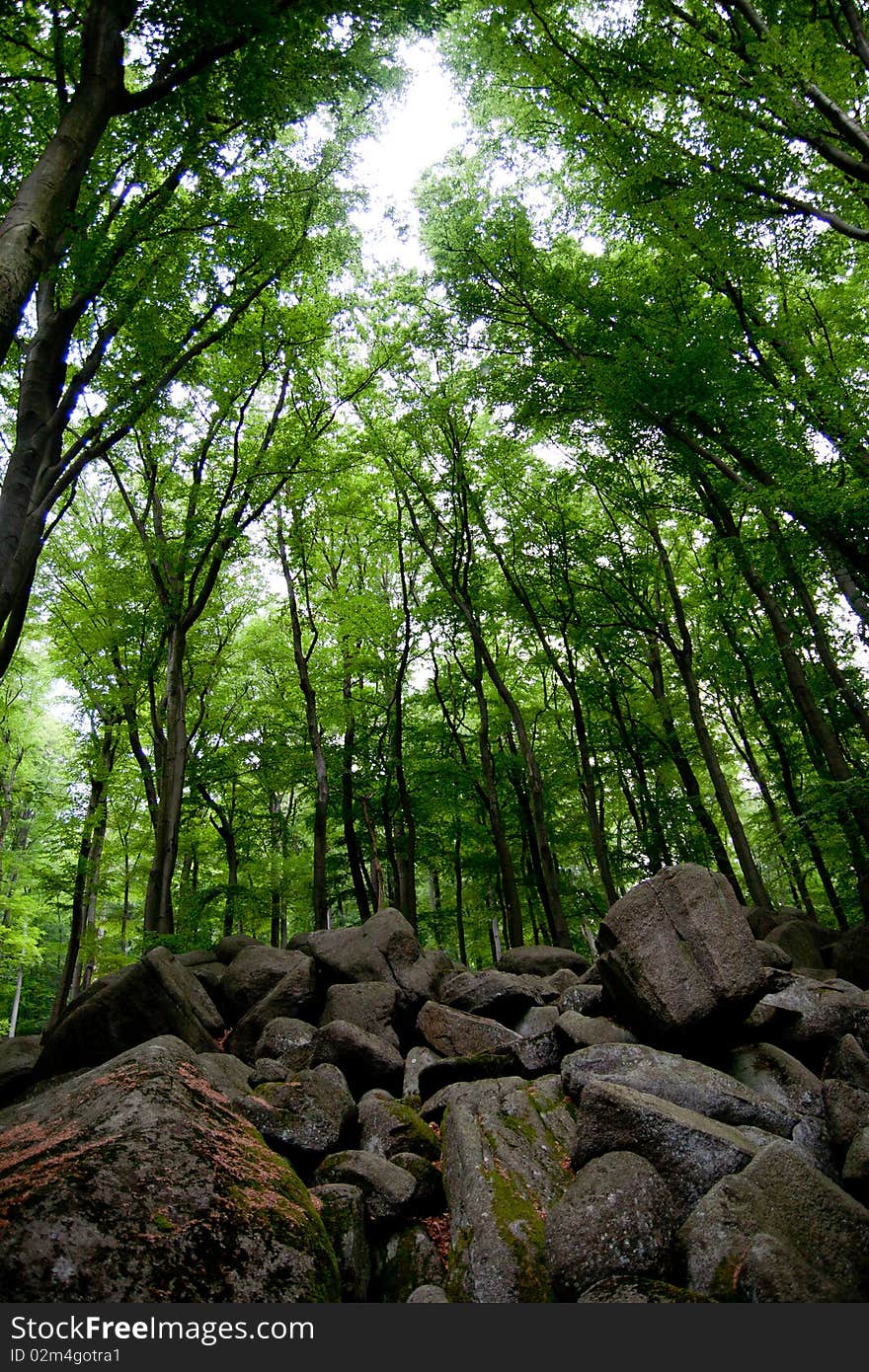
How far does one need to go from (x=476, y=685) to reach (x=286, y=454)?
790 cm

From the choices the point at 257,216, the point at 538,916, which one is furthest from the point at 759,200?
the point at 538,916

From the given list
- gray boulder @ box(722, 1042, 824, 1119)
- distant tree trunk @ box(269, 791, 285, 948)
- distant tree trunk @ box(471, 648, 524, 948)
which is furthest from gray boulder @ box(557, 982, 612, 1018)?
distant tree trunk @ box(269, 791, 285, 948)

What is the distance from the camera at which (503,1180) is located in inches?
193

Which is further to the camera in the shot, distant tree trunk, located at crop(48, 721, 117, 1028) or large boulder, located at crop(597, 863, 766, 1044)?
distant tree trunk, located at crop(48, 721, 117, 1028)

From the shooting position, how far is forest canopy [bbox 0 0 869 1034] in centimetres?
646

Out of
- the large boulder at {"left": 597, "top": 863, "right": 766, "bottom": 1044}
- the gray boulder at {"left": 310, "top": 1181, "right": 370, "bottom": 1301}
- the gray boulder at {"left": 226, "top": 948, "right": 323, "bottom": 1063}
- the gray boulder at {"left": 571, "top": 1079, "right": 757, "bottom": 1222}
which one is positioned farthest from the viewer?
the gray boulder at {"left": 226, "top": 948, "right": 323, "bottom": 1063}

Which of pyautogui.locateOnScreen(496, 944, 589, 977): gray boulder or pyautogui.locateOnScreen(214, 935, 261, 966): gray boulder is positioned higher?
pyautogui.locateOnScreen(214, 935, 261, 966): gray boulder

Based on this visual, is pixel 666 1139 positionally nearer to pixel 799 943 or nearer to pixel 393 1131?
pixel 393 1131

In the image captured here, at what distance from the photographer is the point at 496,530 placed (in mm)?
20484

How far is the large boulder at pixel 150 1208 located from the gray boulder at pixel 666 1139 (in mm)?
2107

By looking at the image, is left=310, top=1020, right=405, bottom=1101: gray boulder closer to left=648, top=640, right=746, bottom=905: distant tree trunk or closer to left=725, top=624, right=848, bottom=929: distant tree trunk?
left=648, top=640, right=746, bottom=905: distant tree trunk

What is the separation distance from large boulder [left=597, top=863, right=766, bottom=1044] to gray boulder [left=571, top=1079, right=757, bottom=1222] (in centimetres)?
152

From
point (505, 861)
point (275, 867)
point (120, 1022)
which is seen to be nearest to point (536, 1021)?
point (120, 1022)

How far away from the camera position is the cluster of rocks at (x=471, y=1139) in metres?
3.59
